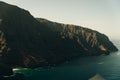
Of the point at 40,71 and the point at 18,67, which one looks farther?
the point at 18,67

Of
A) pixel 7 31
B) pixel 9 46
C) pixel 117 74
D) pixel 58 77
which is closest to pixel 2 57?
pixel 9 46

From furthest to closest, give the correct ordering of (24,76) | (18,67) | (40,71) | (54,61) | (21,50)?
(54,61) < (21,50) < (18,67) < (40,71) < (24,76)

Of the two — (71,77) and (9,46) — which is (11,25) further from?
(71,77)

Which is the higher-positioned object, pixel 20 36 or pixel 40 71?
pixel 20 36

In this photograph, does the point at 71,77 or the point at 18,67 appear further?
the point at 18,67

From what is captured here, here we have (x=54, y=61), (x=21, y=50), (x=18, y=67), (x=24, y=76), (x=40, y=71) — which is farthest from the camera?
(x=54, y=61)

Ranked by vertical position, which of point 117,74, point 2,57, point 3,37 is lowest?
point 117,74

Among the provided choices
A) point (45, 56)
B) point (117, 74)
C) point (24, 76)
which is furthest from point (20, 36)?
point (117, 74)

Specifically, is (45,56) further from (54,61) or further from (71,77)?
(71,77)

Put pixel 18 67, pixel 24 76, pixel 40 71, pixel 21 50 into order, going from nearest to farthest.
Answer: pixel 24 76 < pixel 40 71 < pixel 18 67 < pixel 21 50
